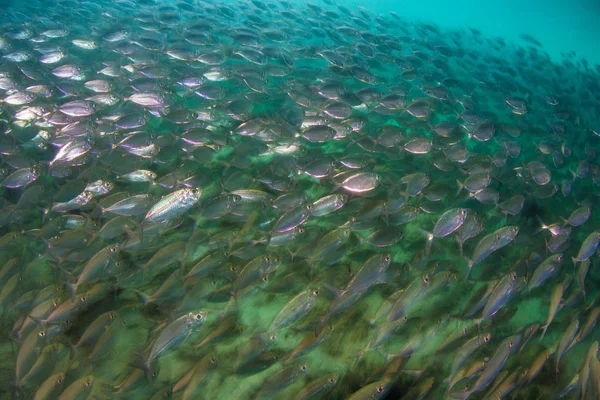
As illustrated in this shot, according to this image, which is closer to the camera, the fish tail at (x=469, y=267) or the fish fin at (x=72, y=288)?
the fish fin at (x=72, y=288)

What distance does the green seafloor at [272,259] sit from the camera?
9.20ft

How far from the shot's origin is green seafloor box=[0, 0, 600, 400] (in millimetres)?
2803

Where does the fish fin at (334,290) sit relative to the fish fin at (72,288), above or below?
above

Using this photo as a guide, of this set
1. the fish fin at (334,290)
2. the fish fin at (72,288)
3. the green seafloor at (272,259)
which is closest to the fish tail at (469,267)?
the green seafloor at (272,259)

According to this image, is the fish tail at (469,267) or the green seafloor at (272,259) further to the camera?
the fish tail at (469,267)

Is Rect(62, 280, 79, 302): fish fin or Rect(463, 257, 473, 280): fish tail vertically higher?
Rect(463, 257, 473, 280): fish tail

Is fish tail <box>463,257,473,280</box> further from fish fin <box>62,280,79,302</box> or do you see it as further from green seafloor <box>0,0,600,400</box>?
fish fin <box>62,280,79,302</box>

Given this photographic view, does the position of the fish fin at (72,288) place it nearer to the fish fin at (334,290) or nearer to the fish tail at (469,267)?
the fish fin at (334,290)

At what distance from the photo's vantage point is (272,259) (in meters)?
3.06

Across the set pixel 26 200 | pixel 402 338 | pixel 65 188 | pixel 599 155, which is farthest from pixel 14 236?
pixel 599 155

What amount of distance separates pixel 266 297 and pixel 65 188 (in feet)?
8.36

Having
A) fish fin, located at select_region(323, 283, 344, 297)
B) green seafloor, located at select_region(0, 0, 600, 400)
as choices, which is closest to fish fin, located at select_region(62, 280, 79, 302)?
green seafloor, located at select_region(0, 0, 600, 400)

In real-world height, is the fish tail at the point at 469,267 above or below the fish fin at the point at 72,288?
above

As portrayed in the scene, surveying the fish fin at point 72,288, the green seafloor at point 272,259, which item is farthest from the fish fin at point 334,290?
the fish fin at point 72,288
